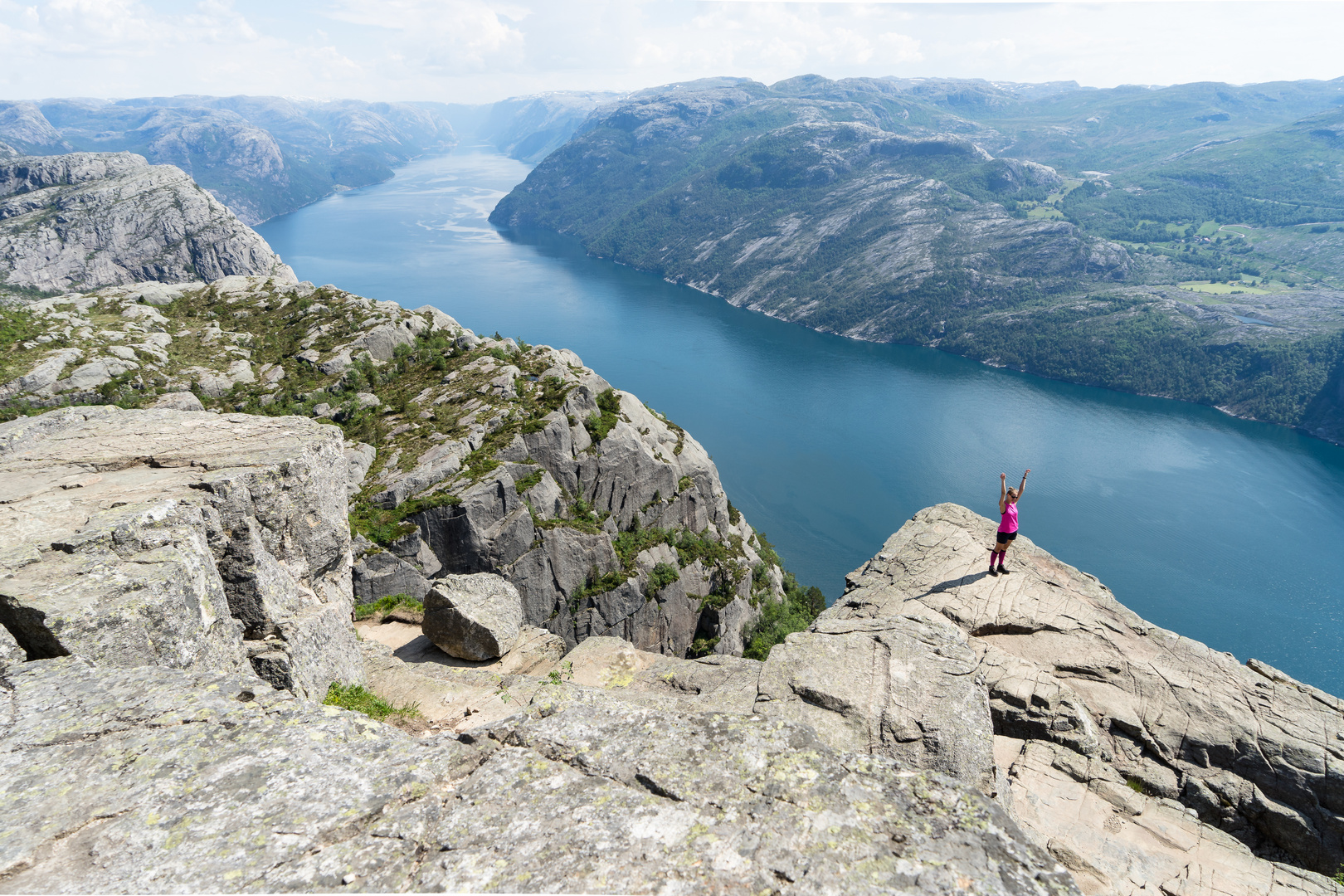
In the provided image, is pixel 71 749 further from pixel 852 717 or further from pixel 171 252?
pixel 171 252

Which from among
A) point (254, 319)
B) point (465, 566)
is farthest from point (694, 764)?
point (254, 319)

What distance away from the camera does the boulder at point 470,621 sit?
17.8 metres

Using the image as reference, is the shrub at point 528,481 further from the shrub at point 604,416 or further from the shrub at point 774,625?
the shrub at point 774,625

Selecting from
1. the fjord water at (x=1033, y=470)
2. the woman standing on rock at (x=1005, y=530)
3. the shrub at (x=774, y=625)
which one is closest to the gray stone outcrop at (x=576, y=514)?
the shrub at (x=774, y=625)

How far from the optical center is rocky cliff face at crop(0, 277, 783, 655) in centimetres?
3169

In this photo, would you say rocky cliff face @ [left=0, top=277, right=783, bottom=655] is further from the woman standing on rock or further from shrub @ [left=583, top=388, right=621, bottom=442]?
the woman standing on rock

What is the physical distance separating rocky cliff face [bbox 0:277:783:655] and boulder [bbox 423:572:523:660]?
9935 millimetres

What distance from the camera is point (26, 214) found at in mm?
130250

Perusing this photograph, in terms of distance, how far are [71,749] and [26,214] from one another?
626ft

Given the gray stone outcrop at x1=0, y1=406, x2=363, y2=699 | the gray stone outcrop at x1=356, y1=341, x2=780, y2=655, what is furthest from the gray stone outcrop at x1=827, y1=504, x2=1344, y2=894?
the gray stone outcrop at x1=356, y1=341, x2=780, y2=655

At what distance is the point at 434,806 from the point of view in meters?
5.82

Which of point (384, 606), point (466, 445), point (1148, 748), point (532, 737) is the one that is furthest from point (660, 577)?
point (532, 737)

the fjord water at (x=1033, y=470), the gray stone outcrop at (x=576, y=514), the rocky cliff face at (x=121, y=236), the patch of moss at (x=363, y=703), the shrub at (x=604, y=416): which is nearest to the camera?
the patch of moss at (x=363, y=703)

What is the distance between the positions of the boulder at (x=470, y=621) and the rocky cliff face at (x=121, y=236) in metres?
127
